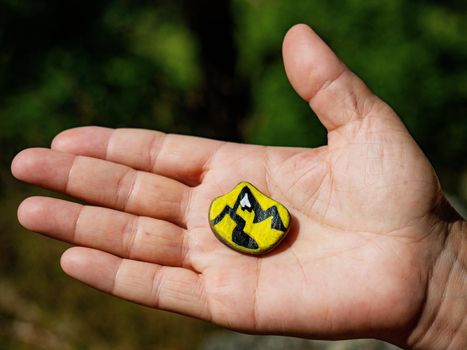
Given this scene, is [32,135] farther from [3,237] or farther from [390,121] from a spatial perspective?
[390,121]

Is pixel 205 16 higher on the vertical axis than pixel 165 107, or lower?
higher

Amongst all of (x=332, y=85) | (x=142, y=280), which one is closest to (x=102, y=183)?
(x=142, y=280)

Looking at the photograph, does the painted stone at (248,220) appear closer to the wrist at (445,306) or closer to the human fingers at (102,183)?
the human fingers at (102,183)

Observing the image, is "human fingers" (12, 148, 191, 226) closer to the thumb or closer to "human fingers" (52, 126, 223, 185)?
"human fingers" (52, 126, 223, 185)

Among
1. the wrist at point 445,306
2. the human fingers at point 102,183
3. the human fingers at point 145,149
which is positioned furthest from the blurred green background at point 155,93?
the wrist at point 445,306

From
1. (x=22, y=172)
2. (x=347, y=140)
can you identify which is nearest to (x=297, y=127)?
(x=347, y=140)

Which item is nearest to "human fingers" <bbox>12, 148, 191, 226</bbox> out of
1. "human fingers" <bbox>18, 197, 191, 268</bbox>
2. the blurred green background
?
"human fingers" <bbox>18, 197, 191, 268</bbox>
